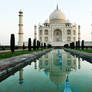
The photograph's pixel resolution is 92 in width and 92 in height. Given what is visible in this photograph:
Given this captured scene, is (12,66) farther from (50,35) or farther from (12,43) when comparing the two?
(50,35)

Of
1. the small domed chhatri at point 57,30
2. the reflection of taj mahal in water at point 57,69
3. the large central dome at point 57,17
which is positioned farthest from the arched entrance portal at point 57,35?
the reflection of taj mahal in water at point 57,69

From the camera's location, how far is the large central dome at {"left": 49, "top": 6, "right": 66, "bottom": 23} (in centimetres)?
5038

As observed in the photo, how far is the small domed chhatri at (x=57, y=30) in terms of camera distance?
49.0m

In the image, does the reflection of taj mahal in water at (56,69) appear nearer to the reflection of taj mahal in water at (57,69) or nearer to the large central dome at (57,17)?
the reflection of taj mahal in water at (57,69)

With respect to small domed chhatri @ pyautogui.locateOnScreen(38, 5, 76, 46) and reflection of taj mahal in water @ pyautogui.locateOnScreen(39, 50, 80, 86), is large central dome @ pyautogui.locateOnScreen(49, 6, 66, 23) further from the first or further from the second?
reflection of taj mahal in water @ pyautogui.locateOnScreen(39, 50, 80, 86)

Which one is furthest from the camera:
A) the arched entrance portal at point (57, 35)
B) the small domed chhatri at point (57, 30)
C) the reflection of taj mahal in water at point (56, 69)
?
the arched entrance portal at point (57, 35)

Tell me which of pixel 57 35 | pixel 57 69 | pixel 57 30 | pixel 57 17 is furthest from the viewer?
pixel 57 35

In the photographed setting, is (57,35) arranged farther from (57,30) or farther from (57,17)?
(57,17)

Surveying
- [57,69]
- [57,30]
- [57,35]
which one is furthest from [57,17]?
[57,69]

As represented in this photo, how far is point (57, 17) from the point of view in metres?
50.3

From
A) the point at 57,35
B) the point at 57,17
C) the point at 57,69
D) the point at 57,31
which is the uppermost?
the point at 57,17

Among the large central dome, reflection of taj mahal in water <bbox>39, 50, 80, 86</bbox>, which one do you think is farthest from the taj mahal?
reflection of taj mahal in water <bbox>39, 50, 80, 86</bbox>

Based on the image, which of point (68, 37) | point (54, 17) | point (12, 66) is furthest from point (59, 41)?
point (12, 66)

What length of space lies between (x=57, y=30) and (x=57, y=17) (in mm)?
4004
